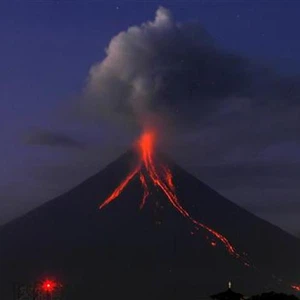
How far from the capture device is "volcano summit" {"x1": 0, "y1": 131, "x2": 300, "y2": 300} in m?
134

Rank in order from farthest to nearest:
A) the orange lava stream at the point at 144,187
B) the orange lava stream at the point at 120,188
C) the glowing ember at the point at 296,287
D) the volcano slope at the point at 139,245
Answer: the orange lava stream at the point at 120,188
the orange lava stream at the point at 144,187
the glowing ember at the point at 296,287
the volcano slope at the point at 139,245

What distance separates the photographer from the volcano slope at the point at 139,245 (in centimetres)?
13312

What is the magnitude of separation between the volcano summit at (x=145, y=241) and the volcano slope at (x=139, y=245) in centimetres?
19

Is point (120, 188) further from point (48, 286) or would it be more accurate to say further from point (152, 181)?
point (48, 286)

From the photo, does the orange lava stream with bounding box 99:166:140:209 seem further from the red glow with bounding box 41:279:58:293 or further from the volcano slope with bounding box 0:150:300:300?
the red glow with bounding box 41:279:58:293

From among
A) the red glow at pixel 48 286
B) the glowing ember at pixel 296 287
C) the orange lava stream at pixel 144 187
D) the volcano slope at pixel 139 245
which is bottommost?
the red glow at pixel 48 286

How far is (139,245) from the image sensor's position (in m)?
153

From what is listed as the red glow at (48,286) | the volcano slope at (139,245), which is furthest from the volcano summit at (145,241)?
the red glow at (48,286)

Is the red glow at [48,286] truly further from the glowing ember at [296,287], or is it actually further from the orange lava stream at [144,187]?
the orange lava stream at [144,187]

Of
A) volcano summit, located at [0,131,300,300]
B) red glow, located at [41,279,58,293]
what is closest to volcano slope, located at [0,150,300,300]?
volcano summit, located at [0,131,300,300]

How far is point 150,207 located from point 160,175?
940cm

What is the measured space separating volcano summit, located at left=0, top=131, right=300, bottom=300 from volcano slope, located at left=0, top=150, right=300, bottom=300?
191mm

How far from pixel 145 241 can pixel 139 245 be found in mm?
2645

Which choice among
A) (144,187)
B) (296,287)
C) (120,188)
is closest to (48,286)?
(296,287)
